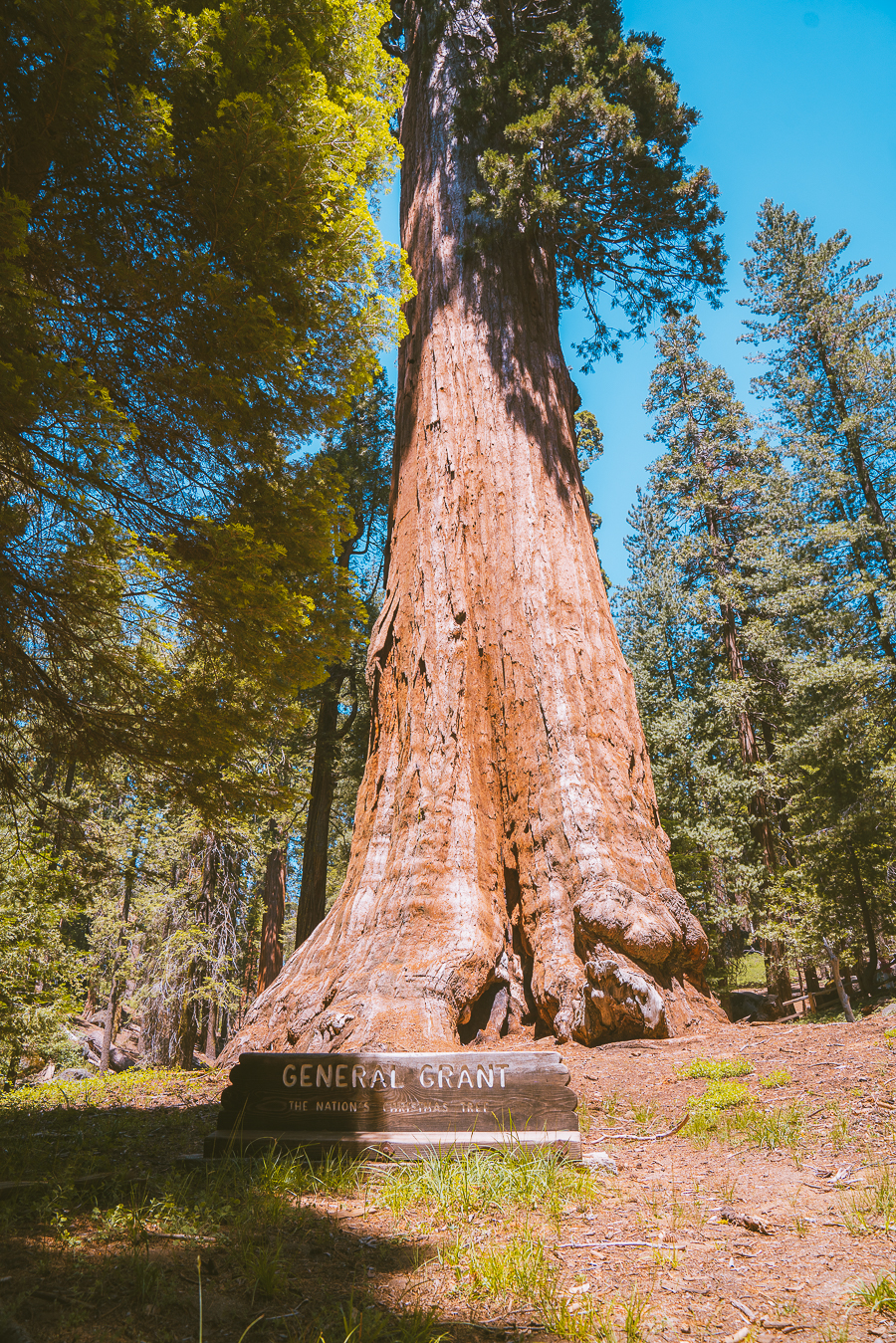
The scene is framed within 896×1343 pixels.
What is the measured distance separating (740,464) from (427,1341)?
2175 cm

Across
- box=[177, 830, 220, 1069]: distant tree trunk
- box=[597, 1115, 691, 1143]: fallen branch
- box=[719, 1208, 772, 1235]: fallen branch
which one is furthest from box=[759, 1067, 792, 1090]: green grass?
box=[177, 830, 220, 1069]: distant tree trunk

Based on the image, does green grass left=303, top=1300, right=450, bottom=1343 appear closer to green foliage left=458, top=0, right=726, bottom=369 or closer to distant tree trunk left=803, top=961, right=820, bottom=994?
green foliage left=458, top=0, right=726, bottom=369

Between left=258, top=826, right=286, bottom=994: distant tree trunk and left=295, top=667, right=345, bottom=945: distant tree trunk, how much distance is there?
2.51 meters

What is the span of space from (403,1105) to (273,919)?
1287 centimetres

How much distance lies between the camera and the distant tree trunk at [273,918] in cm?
1480

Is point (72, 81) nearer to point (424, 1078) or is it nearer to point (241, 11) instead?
point (241, 11)

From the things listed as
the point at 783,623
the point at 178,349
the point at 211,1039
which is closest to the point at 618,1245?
the point at 178,349

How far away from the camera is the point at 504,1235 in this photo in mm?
2615

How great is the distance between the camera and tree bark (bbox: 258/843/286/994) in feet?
48.6

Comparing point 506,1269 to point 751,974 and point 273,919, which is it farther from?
point 751,974

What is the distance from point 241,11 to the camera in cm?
481

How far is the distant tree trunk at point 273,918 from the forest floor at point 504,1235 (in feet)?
36.7

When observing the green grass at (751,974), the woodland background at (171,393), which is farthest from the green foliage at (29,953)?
the green grass at (751,974)

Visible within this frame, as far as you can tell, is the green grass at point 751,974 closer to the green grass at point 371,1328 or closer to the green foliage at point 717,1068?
the green foliage at point 717,1068
